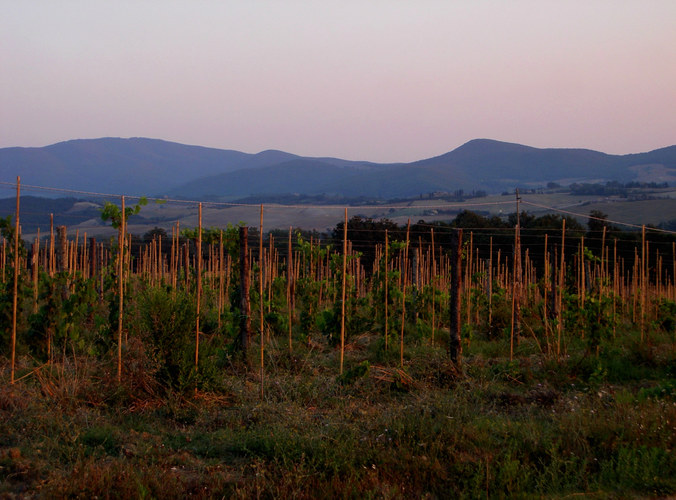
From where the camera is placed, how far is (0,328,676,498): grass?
4.79 meters

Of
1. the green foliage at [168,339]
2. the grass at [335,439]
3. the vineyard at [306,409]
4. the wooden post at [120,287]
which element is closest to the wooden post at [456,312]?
the vineyard at [306,409]

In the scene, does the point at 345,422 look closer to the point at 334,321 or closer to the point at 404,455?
the point at 404,455

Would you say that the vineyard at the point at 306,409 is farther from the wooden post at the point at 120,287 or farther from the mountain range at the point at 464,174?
the mountain range at the point at 464,174

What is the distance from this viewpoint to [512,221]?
32812 mm

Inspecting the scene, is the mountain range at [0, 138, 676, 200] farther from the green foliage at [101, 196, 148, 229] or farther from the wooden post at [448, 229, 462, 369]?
the green foliage at [101, 196, 148, 229]

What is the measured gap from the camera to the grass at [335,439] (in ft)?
15.7

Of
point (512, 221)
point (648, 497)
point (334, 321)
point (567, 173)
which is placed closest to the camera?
point (648, 497)

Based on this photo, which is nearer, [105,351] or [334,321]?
[105,351]

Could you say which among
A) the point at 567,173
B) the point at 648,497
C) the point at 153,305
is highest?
the point at 567,173

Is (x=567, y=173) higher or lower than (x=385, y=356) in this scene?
higher

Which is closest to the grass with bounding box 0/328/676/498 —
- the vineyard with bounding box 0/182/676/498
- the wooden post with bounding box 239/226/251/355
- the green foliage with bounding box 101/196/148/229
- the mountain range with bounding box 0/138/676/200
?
the vineyard with bounding box 0/182/676/498

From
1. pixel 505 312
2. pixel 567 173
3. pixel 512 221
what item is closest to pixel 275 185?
pixel 567 173

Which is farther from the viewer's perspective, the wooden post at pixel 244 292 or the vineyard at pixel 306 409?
the wooden post at pixel 244 292

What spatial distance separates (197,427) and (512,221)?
29.3 metres
